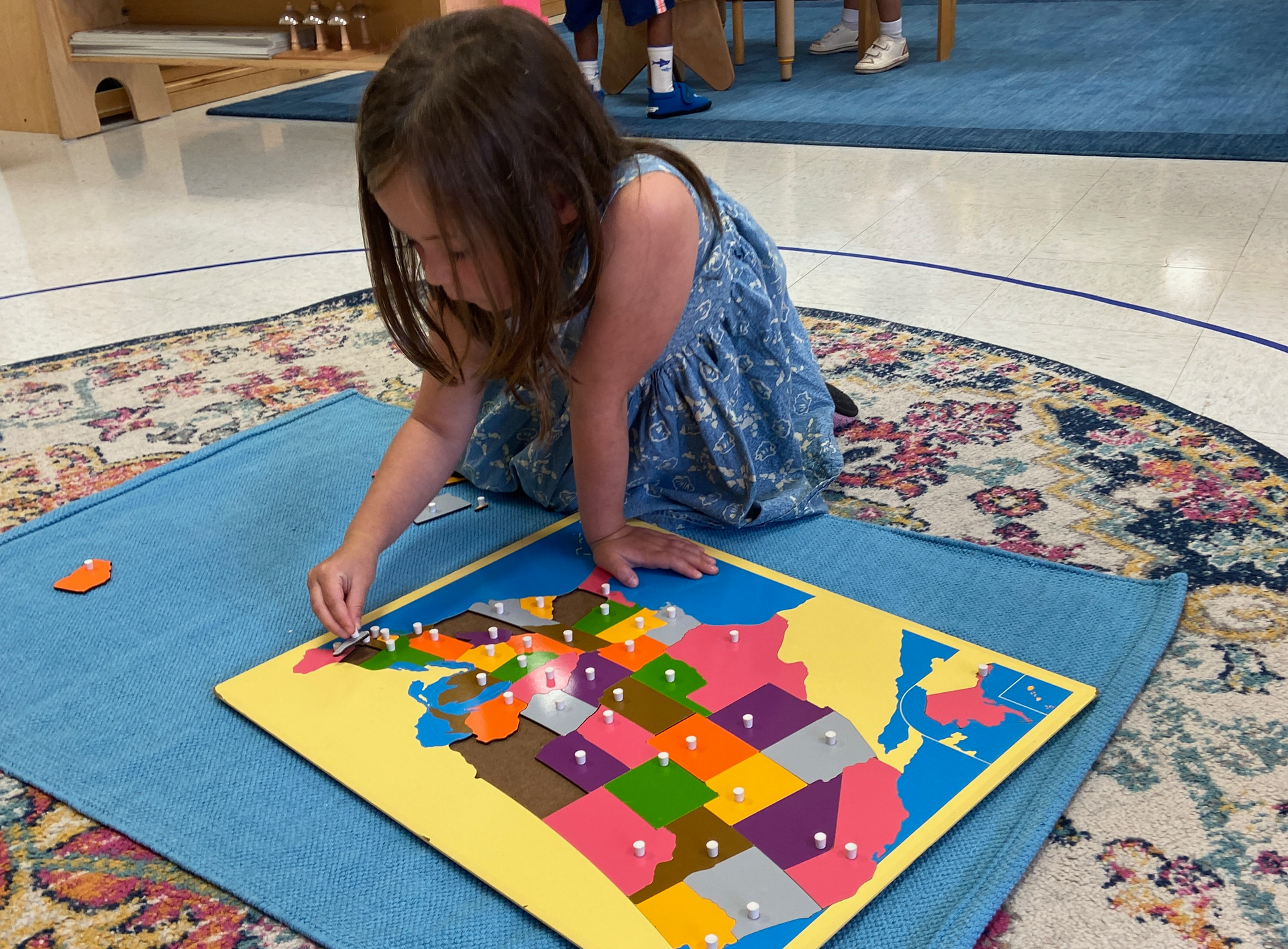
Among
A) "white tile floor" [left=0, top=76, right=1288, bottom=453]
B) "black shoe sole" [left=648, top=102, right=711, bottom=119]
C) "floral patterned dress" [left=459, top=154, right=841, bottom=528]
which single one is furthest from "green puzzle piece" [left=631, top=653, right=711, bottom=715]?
"black shoe sole" [left=648, top=102, right=711, bottom=119]

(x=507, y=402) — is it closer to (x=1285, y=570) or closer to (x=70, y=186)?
(x=1285, y=570)

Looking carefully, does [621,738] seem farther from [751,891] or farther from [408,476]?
[408,476]

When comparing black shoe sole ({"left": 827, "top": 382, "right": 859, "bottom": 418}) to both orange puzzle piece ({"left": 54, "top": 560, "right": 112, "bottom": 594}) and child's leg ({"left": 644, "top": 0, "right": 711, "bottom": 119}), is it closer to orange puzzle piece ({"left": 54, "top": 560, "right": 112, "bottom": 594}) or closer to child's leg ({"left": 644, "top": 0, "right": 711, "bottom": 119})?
orange puzzle piece ({"left": 54, "top": 560, "right": 112, "bottom": 594})

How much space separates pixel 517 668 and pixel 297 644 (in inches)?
8.1

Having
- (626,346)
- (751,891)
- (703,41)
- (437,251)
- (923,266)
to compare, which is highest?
(703,41)

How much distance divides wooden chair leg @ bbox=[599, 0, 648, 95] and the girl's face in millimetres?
2547

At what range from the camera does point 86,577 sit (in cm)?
104

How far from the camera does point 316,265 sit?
6.46ft

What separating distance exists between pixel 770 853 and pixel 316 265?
5.11ft

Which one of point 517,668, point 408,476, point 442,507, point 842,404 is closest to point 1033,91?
point 842,404

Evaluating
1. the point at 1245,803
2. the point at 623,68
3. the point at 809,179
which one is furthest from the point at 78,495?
the point at 623,68

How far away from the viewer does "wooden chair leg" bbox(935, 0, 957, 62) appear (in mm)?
3193

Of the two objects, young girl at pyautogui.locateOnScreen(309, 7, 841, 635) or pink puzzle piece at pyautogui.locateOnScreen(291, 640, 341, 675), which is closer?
young girl at pyautogui.locateOnScreen(309, 7, 841, 635)

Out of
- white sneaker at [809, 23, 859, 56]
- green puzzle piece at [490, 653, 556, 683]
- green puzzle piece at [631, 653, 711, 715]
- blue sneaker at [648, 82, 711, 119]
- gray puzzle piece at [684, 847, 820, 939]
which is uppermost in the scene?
white sneaker at [809, 23, 859, 56]
